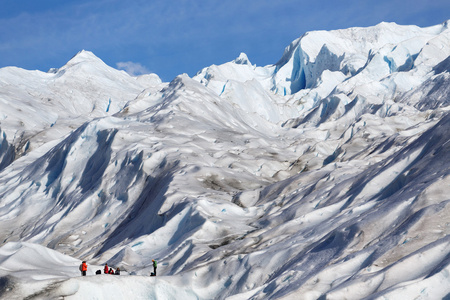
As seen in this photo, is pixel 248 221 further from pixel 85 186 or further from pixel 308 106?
pixel 308 106

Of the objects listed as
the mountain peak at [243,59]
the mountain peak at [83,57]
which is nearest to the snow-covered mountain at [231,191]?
the mountain peak at [83,57]

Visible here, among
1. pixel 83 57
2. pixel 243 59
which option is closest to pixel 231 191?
pixel 83 57

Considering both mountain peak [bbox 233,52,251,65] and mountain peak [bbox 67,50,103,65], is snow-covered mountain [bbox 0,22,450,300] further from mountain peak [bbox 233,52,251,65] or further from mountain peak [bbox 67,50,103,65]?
mountain peak [bbox 233,52,251,65]

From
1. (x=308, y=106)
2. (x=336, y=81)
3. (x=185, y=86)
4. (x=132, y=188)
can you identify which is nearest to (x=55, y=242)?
(x=132, y=188)

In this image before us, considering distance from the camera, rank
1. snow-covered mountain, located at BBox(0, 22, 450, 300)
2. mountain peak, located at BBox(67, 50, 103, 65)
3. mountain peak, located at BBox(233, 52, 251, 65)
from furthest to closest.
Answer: mountain peak, located at BBox(233, 52, 251, 65) → mountain peak, located at BBox(67, 50, 103, 65) → snow-covered mountain, located at BBox(0, 22, 450, 300)

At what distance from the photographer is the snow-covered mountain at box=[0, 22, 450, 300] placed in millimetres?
15148

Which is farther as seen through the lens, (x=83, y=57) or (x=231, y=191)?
(x=83, y=57)

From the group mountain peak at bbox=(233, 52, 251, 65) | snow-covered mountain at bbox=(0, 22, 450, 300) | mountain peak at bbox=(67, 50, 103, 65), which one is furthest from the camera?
mountain peak at bbox=(233, 52, 251, 65)

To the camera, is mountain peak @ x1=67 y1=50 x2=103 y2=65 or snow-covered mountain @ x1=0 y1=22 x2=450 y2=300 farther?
mountain peak @ x1=67 y1=50 x2=103 y2=65

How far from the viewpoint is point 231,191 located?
32281 mm

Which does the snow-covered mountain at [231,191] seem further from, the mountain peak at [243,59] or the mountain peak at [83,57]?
the mountain peak at [243,59]

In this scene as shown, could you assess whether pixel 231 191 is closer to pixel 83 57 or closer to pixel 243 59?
pixel 83 57

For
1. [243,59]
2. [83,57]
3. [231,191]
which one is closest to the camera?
[231,191]

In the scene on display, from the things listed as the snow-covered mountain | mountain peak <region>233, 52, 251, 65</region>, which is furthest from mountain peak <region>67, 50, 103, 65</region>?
mountain peak <region>233, 52, 251, 65</region>
